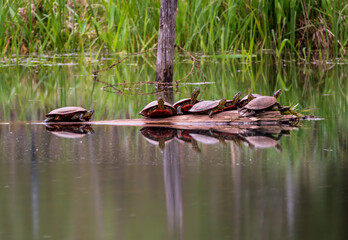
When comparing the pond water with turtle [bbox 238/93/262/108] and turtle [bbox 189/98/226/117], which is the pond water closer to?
turtle [bbox 189/98/226/117]

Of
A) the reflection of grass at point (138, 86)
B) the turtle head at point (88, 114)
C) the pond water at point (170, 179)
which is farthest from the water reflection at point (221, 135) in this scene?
the reflection of grass at point (138, 86)

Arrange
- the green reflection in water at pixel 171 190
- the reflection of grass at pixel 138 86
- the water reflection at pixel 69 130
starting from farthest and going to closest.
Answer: the reflection of grass at pixel 138 86 < the water reflection at pixel 69 130 < the green reflection in water at pixel 171 190

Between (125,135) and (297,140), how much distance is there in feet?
4.24

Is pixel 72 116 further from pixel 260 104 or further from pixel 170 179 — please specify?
pixel 170 179

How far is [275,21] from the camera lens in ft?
38.8

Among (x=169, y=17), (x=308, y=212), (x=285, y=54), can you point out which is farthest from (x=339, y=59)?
(x=308, y=212)

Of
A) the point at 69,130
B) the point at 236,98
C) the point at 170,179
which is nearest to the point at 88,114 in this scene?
the point at 69,130

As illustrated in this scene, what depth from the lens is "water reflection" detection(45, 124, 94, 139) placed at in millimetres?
4828

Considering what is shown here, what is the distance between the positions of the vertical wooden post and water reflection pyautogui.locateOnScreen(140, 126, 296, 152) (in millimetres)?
3364

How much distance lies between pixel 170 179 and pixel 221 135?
4.76 feet

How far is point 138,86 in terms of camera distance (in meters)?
8.70

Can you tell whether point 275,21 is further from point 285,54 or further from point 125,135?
point 125,135

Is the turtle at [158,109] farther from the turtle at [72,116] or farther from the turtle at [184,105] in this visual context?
the turtle at [72,116]

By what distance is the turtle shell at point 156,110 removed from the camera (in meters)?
5.23
